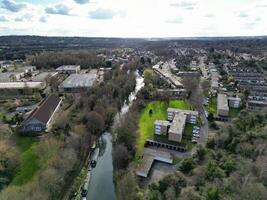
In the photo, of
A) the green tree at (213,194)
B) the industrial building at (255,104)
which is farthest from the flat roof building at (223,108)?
the green tree at (213,194)

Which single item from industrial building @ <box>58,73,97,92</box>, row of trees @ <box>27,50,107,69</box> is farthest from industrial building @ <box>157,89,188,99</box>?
row of trees @ <box>27,50,107,69</box>

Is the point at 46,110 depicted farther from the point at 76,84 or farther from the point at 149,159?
the point at 149,159

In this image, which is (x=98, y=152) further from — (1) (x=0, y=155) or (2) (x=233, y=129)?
(2) (x=233, y=129)

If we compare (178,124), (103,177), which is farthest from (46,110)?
(178,124)

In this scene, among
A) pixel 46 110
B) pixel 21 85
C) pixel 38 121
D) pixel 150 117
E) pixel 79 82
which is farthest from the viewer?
pixel 79 82

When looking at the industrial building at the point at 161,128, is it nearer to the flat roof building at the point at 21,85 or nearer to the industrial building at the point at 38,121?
the industrial building at the point at 38,121
